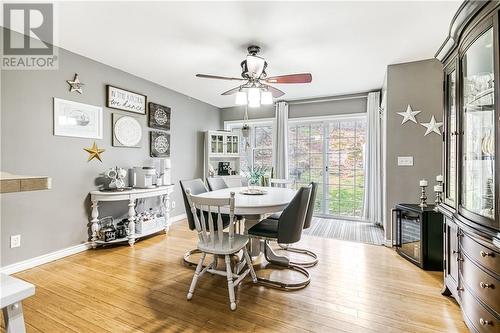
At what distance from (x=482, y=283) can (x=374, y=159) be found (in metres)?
3.22

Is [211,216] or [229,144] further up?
[229,144]

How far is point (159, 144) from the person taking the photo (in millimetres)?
4309

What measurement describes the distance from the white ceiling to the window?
2.10m

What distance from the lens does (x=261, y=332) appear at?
1.70 meters

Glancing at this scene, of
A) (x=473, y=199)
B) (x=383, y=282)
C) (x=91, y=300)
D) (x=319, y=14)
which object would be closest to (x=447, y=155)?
(x=473, y=199)

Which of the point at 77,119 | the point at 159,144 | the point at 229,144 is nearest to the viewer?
the point at 77,119

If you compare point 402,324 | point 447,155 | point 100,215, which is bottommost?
point 402,324

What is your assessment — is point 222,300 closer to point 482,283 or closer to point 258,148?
point 482,283

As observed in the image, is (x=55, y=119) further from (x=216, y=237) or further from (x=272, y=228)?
(x=272, y=228)

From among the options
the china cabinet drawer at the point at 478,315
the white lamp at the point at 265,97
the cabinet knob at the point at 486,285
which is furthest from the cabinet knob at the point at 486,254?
the white lamp at the point at 265,97

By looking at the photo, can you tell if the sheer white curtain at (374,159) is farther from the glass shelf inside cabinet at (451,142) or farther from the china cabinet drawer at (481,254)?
the china cabinet drawer at (481,254)

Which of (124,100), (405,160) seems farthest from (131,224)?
(405,160)

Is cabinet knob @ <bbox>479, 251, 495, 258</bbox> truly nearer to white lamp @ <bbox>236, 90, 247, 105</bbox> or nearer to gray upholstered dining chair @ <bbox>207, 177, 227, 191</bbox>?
white lamp @ <bbox>236, 90, 247, 105</bbox>

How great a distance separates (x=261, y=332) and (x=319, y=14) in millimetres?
2579
